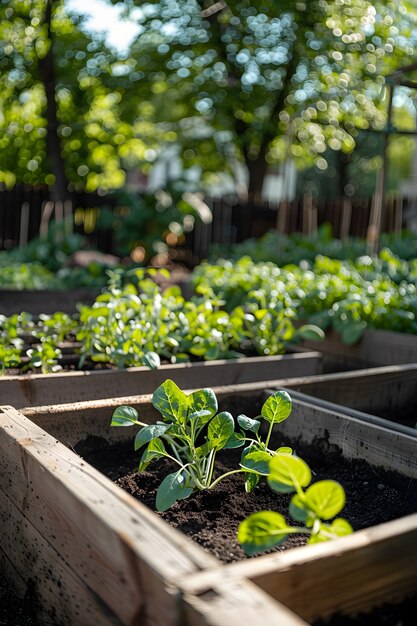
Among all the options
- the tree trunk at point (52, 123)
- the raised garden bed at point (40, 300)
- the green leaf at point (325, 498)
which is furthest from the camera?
the tree trunk at point (52, 123)

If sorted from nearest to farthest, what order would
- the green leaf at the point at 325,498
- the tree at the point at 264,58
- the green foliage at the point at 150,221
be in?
1. the green leaf at the point at 325,498
2. the green foliage at the point at 150,221
3. the tree at the point at 264,58

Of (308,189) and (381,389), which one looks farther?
(308,189)

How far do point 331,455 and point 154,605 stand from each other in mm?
1250

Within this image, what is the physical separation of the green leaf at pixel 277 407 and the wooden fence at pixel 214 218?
11433mm

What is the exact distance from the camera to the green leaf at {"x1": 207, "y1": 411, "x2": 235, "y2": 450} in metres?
1.98

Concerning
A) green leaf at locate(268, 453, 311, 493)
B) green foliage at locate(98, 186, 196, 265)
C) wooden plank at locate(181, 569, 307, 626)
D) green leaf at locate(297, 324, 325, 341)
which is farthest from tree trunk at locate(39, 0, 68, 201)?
wooden plank at locate(181, 569, 307, 626)

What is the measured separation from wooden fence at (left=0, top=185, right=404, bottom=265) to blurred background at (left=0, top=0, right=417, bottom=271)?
27 millimetres

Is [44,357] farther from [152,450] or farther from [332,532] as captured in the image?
[332,532]

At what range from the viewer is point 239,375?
346 cm

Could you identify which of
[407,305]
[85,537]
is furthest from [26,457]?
[407,305]

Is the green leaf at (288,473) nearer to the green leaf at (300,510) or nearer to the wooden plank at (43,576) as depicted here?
the green leaf at (300,510)

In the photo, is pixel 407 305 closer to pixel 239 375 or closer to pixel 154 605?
pixel 239 375

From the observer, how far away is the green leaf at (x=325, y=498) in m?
1.41

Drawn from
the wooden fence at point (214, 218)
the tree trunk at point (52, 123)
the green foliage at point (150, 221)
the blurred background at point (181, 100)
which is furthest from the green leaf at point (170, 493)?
the wooden fence at point (214, 218)
